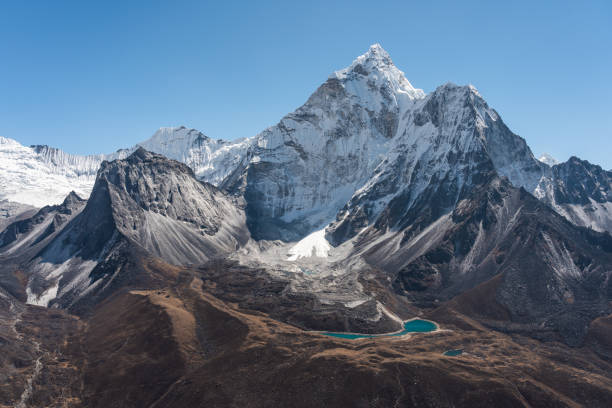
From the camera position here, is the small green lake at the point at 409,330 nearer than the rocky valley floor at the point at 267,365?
No

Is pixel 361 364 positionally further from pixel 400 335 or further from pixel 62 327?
pixel 62 327

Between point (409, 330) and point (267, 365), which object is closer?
point (267, 365)

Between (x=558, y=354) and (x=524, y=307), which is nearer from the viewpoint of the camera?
(x=558, y=354)

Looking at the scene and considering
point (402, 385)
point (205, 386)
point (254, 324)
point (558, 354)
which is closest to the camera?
point (402, 385)

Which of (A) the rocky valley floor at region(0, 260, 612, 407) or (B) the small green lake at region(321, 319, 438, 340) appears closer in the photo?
(A) the rocky valley floor at region(0, 260, 612, 407)

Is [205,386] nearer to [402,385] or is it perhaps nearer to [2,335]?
[402,385]

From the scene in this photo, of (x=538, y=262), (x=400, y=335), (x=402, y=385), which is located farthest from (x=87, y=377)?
(x=538, y=262)

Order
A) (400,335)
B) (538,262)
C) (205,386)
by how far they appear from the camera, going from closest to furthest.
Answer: (205,386), (400,335), (538,262)

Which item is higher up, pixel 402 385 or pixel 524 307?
pixel 524 307

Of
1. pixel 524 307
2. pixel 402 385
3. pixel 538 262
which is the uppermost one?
pixel 538 262

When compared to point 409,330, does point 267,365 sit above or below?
below

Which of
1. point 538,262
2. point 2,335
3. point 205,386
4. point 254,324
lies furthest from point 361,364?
point 538,262
